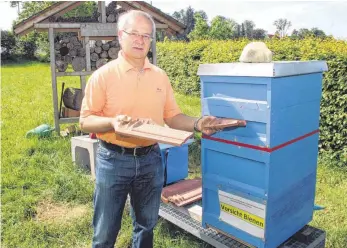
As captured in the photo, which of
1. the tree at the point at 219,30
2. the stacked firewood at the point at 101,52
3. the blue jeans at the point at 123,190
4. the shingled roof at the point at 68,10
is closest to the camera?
the blue jeans at the point at 123,190

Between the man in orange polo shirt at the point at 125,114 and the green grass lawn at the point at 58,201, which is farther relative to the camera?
the green grass lawn at the point at 58,201

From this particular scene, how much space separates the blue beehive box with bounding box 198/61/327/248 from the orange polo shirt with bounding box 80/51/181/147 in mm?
564

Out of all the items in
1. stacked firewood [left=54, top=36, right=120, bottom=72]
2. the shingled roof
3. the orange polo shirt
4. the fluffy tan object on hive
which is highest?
the shingled roof

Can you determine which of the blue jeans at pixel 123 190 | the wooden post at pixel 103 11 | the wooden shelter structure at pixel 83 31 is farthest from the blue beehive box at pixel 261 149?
the wooden post at pixel 103 11

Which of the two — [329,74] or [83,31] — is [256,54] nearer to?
[329,74]

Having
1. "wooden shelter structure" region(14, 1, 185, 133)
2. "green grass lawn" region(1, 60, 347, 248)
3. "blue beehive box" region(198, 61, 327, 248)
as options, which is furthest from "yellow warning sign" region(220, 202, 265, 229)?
"wooden shelter structure" region(14, 1, 185, 133)

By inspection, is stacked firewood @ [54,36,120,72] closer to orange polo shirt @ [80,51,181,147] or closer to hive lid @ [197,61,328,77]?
hive lid @ [197,61,328,77]

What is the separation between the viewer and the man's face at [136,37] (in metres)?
2.27

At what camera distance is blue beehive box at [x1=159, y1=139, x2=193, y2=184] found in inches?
151

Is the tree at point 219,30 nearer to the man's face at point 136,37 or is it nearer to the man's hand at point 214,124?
the man's hand at point 214,124

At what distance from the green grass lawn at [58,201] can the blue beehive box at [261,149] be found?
2.65 feet

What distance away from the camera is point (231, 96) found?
2613 mm

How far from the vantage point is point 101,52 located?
735 centimetres

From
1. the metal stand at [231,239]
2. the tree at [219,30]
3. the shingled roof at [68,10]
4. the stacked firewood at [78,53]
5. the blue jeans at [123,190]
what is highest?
the tree at [219,30]
